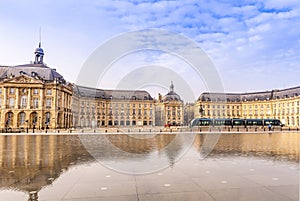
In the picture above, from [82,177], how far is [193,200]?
14.8 feet

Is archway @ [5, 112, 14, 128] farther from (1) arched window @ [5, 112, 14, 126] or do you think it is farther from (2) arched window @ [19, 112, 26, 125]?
(2) arched window @ [19, 112, 26, 125]

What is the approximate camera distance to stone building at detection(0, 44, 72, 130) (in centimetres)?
6544

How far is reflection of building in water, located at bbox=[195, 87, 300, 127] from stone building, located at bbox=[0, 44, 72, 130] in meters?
55.8

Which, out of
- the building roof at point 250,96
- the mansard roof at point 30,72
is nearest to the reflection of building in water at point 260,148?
the mansard roof at point 30,72

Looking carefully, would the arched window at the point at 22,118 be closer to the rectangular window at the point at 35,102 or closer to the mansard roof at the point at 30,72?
the rectangular window at the point at 35,102

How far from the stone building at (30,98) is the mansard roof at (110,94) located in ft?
52.4

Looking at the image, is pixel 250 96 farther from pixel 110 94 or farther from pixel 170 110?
pixel 110 94

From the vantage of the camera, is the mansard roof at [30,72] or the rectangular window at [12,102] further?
the mansard roof at [30,72]

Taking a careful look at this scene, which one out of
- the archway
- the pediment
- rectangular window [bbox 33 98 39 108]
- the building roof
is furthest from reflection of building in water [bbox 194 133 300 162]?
the building roof

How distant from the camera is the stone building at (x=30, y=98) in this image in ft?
215

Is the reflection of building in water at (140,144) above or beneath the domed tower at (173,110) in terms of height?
beneath

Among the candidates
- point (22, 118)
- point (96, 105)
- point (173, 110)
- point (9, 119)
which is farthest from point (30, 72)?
point (173, 110)

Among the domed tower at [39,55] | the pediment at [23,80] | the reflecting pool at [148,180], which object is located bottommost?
the reflecting pool at [148,180]

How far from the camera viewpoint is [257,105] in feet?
372
